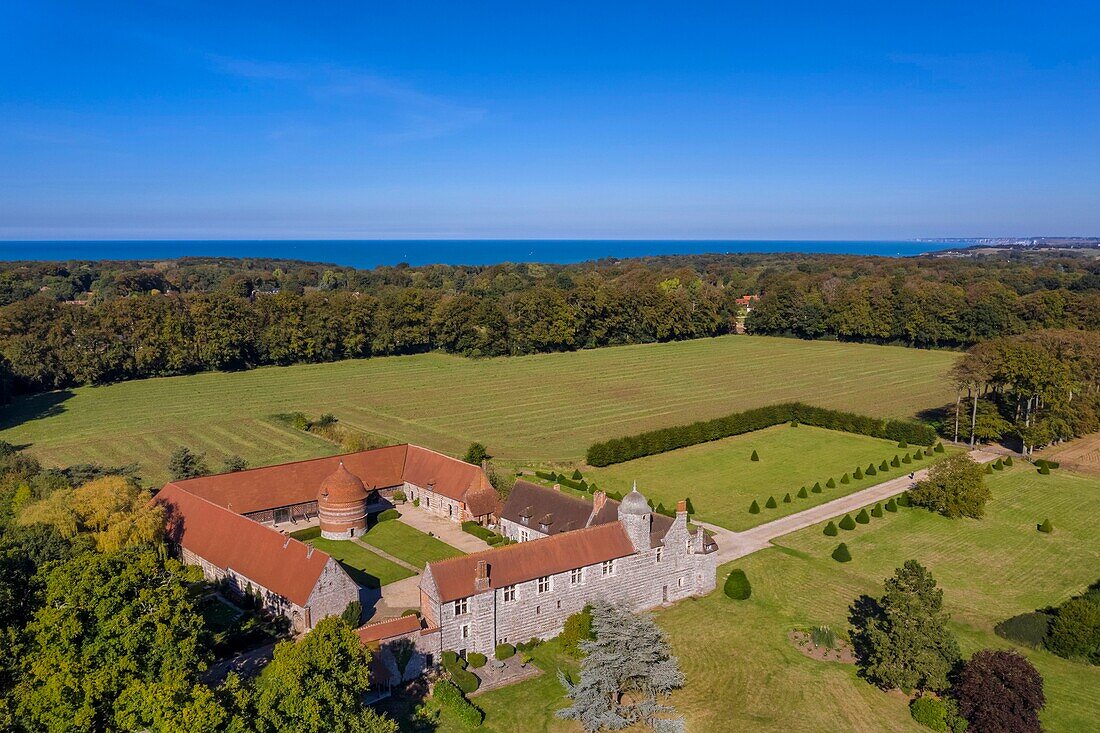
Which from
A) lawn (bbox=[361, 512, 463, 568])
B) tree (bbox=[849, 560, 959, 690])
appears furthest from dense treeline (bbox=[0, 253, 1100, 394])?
tree (bbox=[849, 560, 959, 690])

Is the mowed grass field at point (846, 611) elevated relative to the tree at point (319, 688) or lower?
lower

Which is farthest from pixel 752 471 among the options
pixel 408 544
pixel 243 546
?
pixel 243 546

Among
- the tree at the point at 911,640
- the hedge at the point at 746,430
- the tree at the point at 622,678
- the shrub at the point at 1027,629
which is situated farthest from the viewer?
the hedge at the point at 746,430

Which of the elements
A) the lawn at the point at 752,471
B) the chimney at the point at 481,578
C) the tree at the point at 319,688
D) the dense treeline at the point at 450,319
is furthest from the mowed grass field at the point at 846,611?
the dense treeline at the point at 450,319

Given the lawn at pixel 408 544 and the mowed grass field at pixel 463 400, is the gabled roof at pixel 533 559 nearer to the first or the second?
the lawn at pixel 408 544

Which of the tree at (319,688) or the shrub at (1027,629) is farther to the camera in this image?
the shrub at (1027,629)

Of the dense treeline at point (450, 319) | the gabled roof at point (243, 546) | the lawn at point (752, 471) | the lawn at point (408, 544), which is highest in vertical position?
the dense treeline at point (450, 319)

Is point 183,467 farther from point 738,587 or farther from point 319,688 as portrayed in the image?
point 738,587
